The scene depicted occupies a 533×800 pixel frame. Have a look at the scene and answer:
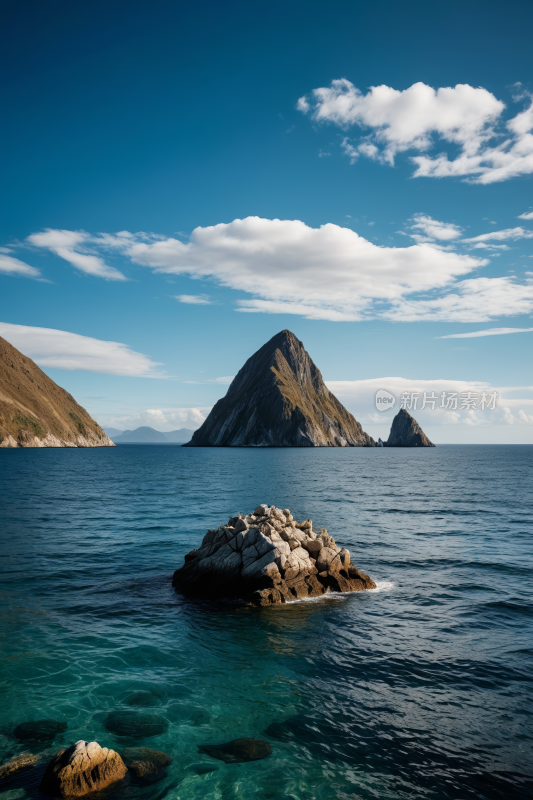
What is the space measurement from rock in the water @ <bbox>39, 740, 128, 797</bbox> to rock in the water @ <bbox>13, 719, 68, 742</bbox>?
170 centimetres

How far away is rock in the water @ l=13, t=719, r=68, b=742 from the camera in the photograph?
1048 centimetres

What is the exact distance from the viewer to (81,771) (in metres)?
8.84

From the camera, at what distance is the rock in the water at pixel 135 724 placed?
35.5 ft

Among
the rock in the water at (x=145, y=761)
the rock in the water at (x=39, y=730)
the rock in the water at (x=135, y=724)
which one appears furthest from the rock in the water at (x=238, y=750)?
the rock in the water at (x=39, y=730)

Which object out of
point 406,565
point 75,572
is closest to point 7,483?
point 75,572

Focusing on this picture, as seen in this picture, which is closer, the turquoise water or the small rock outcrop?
the turquoise water

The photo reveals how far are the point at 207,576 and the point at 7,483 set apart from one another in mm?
56641

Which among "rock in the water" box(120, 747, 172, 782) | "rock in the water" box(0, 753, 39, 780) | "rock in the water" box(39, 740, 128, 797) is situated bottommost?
"rock in the water" box(120, 747, 172, 782)

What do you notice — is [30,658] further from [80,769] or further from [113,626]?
[80,769]

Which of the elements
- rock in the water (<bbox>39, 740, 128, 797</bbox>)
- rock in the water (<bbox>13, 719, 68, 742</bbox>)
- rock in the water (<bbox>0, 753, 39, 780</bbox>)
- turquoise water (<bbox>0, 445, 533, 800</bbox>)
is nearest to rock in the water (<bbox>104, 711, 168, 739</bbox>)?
turquoise water (<bbox>0, 445, 533, 800</bbox>)

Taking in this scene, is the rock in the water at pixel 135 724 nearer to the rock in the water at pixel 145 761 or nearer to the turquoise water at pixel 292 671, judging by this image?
the turquoise water at pixel 292 671

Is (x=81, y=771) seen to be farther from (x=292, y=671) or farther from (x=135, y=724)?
(x=292, y=671)

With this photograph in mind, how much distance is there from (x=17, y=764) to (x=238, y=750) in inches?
189

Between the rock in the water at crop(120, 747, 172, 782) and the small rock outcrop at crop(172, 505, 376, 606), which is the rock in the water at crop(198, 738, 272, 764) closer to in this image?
the rock in the water at crop(120, 747, 172, 782)
